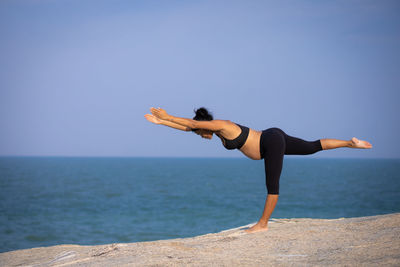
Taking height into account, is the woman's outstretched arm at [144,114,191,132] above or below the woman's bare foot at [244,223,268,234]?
above

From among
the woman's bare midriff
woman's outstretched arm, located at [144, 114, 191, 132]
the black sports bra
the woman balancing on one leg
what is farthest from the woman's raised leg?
woman's outstretched arm, located at [144, 114, 191, 132]

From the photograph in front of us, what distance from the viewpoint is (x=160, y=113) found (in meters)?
5.61

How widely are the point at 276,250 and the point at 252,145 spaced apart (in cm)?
161

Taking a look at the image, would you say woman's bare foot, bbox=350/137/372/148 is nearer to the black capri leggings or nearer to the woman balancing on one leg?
the woman balancing on one leg

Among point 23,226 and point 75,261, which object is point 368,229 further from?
point 23,226

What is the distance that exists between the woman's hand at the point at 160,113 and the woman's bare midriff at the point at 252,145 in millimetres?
1163

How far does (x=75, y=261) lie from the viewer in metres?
5.35

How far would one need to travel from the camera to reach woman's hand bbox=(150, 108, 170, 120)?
Answer: 554cm

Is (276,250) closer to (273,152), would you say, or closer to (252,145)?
(273,152)

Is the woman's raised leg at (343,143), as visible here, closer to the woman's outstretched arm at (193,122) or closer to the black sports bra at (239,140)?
the black sports bra at (239,140)

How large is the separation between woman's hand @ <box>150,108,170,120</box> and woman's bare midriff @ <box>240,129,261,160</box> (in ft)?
3.82

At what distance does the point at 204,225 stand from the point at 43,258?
1849 cm

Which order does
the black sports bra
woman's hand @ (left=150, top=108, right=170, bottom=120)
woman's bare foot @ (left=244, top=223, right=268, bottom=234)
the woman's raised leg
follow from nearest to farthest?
woman's hand @ (left=150, top=108, right=170, bottom=120) < the black sports bra < woman's bare foot @ (left=244, top=223, right=268, bottom=234) < the woman's raised leg

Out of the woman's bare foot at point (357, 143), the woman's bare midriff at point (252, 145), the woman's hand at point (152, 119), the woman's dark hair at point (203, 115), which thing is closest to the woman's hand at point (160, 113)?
the woman's hand at point (152, 119)
